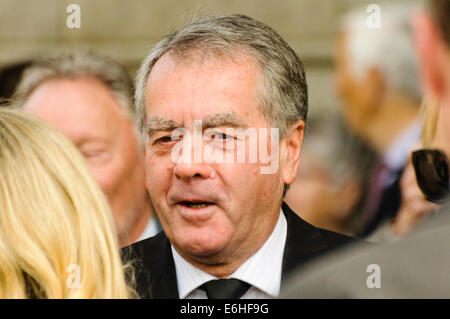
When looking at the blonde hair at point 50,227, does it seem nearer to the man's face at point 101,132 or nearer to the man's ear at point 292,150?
the man's ear at point 292,150

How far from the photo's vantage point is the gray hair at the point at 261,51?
180 cm

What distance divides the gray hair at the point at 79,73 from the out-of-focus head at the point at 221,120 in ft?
1.57

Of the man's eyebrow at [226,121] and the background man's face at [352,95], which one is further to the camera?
the background man's face at [352,95]

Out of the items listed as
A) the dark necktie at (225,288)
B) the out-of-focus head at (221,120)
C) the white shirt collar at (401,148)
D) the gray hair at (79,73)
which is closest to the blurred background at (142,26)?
the gray hair at (79,73)

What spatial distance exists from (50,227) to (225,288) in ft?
1.75

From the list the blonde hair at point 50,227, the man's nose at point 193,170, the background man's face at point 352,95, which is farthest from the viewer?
the background man's face at point 352,95

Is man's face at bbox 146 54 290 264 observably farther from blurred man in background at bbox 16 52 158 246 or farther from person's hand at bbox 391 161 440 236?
person's hand at bbox 391 161 440 236

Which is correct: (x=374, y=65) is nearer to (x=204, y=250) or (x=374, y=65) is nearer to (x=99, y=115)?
(x=99, y=115)

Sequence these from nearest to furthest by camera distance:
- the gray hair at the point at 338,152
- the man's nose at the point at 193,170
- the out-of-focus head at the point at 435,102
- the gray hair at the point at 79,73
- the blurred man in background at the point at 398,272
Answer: the blurred man in background at the point at 398,272 < the out-of-focus head at the point at 435,102 < the man's nose at the point at 193,170 < the gray hair at the point at 79,73 < the gray hair at the point at 338,152

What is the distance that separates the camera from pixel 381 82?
8.87 feet

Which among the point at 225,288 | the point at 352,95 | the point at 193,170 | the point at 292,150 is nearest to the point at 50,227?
the point at 193,170

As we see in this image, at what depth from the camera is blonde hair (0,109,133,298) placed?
1.37m

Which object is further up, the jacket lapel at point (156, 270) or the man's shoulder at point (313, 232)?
the man's shoulder at point (313, 232)

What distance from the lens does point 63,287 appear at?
1385 mm
